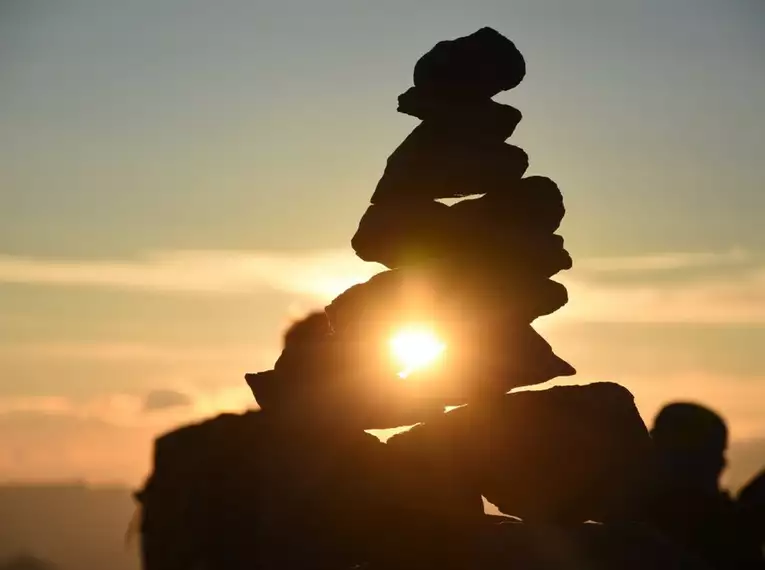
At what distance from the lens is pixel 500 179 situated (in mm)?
37656

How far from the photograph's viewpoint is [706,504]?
3812 cm

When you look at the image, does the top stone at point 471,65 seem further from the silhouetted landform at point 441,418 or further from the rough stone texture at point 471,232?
the rough stone texture at point 471,232

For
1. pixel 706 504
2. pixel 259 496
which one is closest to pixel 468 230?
pixel 259 496

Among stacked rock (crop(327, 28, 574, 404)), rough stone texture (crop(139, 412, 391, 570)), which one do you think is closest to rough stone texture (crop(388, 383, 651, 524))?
stacked rock (crop(327, 28, 574, 404))

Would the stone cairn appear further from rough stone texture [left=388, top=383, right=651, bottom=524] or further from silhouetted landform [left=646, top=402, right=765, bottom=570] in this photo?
silhouetted landform [left=646, top=402, right=765, bottom=570]

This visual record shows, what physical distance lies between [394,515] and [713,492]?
11.2 m

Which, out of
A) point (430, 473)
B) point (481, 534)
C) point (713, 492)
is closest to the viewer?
point (481, 534)

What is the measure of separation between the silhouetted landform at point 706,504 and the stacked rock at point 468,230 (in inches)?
204

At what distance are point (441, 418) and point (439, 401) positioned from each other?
1.92 feet

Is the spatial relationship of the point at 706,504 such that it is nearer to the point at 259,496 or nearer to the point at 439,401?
the point at 439,401

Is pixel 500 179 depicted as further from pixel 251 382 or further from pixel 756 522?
pixel 756 522

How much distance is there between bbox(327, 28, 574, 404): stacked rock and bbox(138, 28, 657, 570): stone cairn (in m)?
0.05

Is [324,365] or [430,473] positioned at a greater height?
[324,365]

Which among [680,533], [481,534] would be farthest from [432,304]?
[680,533]
